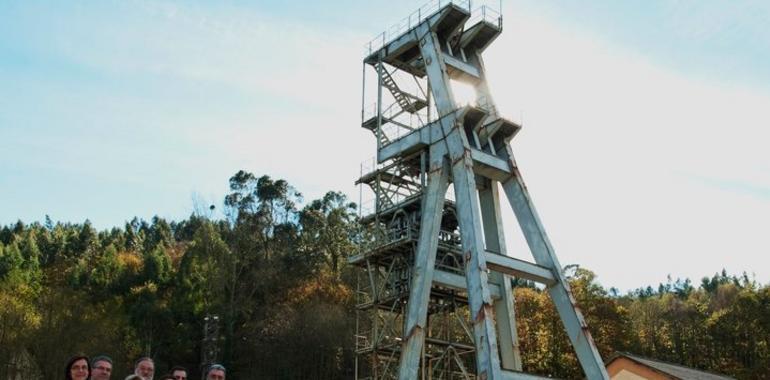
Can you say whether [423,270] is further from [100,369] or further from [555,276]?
[100,369]

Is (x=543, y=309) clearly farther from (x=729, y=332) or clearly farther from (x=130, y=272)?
(x=130, y=272)

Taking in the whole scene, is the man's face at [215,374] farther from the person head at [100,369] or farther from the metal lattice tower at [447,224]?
the metal lattice tower at [447,224]

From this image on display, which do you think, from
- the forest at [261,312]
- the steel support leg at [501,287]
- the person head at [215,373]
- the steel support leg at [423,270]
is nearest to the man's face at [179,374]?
the person head at [215,373]

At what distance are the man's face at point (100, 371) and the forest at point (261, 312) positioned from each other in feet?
89.0

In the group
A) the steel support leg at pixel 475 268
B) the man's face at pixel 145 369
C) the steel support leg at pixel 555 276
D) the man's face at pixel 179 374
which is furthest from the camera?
the steel support leg at pixel 555 276

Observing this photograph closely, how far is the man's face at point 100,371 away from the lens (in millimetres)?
5508

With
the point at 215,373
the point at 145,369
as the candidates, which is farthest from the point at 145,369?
the point at 215,373

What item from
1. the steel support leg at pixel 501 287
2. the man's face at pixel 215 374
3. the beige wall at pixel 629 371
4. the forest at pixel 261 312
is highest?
the forest at pixel 261 312

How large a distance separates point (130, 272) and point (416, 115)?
948 inches

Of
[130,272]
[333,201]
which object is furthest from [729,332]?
[130,272]

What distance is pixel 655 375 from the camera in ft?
65.3

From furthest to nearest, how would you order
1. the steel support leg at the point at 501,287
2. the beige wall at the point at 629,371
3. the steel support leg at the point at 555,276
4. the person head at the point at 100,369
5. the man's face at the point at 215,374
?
1. the beige wall at the point at 629,371
2. the steel support leg at the point at 501,287
3. the steel support leg at the point at 555,276
4. the man's face at the point at 215,374
5. the person head at the point at 100,369

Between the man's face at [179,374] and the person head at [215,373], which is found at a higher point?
the man's face at [179,374]

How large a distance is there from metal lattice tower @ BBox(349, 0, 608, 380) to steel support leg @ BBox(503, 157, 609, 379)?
2 cm
